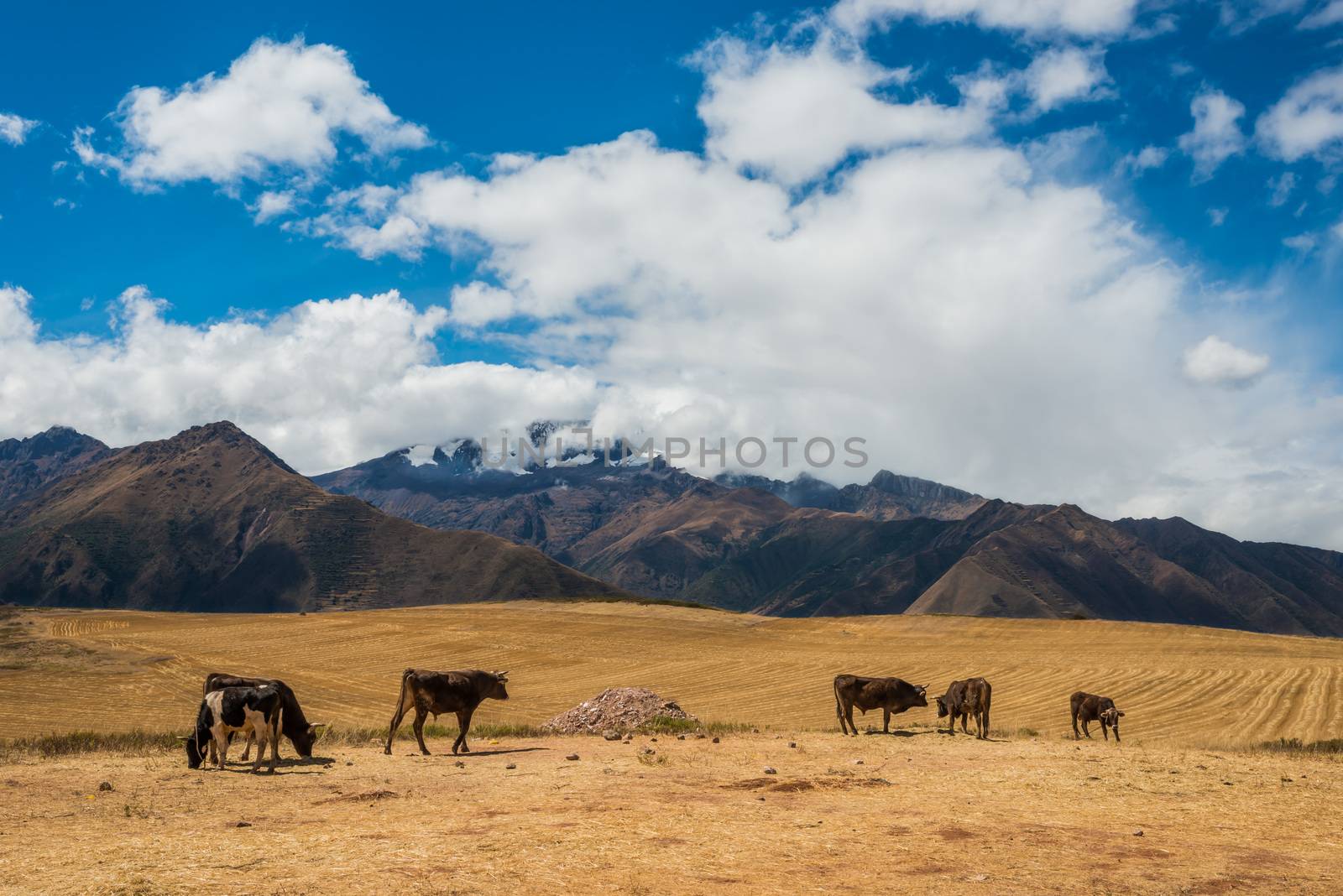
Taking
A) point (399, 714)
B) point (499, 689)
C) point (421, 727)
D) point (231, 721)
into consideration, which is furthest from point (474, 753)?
point (231, 721)

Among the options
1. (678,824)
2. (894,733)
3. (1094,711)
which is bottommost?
(894,733)

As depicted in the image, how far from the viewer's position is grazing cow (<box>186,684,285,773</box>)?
65.2 feet

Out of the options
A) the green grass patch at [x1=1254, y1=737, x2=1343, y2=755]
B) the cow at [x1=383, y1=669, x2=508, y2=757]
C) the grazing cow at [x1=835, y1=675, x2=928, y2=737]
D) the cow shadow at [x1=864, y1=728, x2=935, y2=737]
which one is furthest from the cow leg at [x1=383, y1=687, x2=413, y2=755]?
the green grass patch at [x1=1254, y1=737, x2=1343, y2=755]

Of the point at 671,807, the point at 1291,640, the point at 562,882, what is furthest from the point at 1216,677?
the point at 562,882

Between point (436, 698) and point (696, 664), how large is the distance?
52773 mm

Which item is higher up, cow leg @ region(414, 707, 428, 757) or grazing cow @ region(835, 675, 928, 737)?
grazing cow @ region(835, 675, 928, 737)

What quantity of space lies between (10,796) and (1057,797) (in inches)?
710

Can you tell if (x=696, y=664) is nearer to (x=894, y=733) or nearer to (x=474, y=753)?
(x=894, y=733)

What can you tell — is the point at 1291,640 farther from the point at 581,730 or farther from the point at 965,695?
the point at 581,730

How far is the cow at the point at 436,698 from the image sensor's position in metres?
23.2

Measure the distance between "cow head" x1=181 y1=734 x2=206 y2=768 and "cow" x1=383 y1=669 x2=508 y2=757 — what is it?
423 centimetres

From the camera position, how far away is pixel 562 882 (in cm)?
1103

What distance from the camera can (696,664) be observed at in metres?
74.8

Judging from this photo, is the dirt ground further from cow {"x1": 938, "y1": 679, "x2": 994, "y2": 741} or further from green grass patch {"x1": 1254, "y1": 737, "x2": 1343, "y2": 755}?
cow {"x1": 938, "y1": 679, "x2": 994, "y2": 741}
